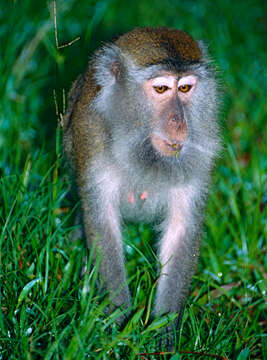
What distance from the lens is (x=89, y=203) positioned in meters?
3.69

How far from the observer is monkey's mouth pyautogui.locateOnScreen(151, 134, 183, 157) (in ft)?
10.8

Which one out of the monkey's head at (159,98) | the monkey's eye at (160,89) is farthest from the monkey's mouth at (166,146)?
the monkey's eye at (160,89)

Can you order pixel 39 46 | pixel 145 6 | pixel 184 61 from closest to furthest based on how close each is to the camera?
pixel 184 61, pixel 39 46, pixel 145 6

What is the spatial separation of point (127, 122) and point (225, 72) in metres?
3.62

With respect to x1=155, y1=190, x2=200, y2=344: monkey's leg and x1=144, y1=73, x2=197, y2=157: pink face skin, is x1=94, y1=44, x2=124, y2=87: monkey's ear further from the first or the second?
x1=155, y1=190, x2=200, y2=344: monkey's leg

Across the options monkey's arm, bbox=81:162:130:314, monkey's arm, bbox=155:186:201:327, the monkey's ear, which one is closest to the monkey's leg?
monkey's arm, bbox=155:186:201:327

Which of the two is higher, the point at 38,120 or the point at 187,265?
the point at 38,120

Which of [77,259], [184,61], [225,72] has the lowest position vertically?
[77,259]

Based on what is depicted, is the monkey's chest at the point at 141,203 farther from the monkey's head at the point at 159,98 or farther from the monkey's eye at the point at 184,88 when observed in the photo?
the monkey's eye at the point at 184,88

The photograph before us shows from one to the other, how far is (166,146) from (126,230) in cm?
130

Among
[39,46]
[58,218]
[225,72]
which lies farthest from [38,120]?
[225,72]

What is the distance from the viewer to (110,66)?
3559 mm

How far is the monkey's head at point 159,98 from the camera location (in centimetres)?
331

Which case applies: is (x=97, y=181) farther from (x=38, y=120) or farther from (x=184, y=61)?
(x=38, y=120)
